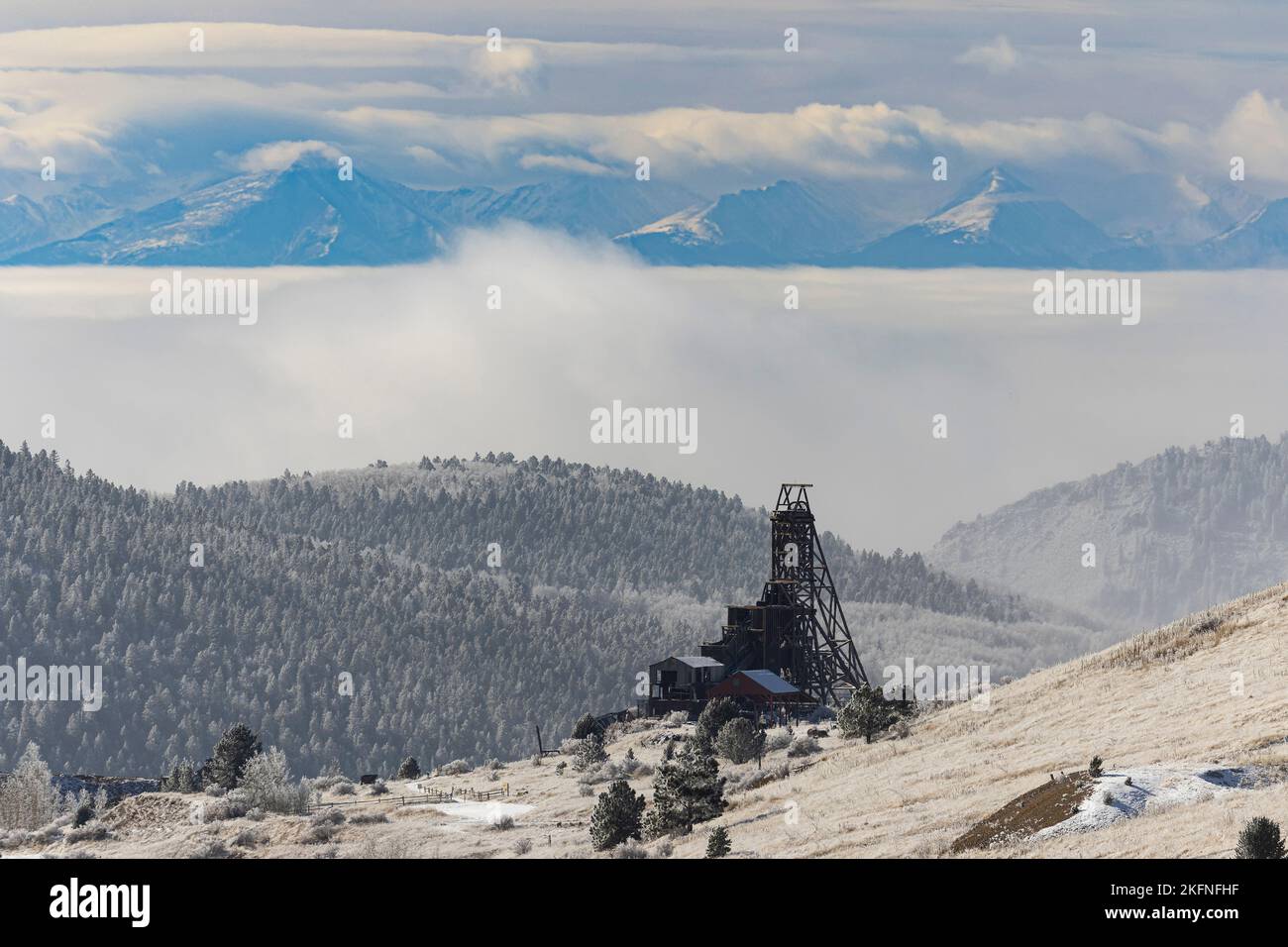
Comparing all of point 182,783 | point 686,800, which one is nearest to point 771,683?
point 182,783

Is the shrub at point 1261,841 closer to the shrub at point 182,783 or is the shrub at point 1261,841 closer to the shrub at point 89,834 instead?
the shrub at point 89,834

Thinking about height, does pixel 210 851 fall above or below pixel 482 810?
above

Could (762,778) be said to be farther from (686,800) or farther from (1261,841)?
(1261,841)

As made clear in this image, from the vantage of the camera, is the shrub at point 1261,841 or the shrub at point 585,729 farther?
the shrub at point 585,729

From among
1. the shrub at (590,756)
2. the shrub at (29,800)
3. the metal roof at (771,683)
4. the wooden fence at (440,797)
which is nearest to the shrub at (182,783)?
the shrub at (29,800)

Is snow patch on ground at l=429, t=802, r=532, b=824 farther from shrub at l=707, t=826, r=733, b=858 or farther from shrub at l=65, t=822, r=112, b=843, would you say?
shrub at l=707, t=826, r=733, b=858

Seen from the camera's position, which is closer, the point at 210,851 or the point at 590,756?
the point at 210,851
